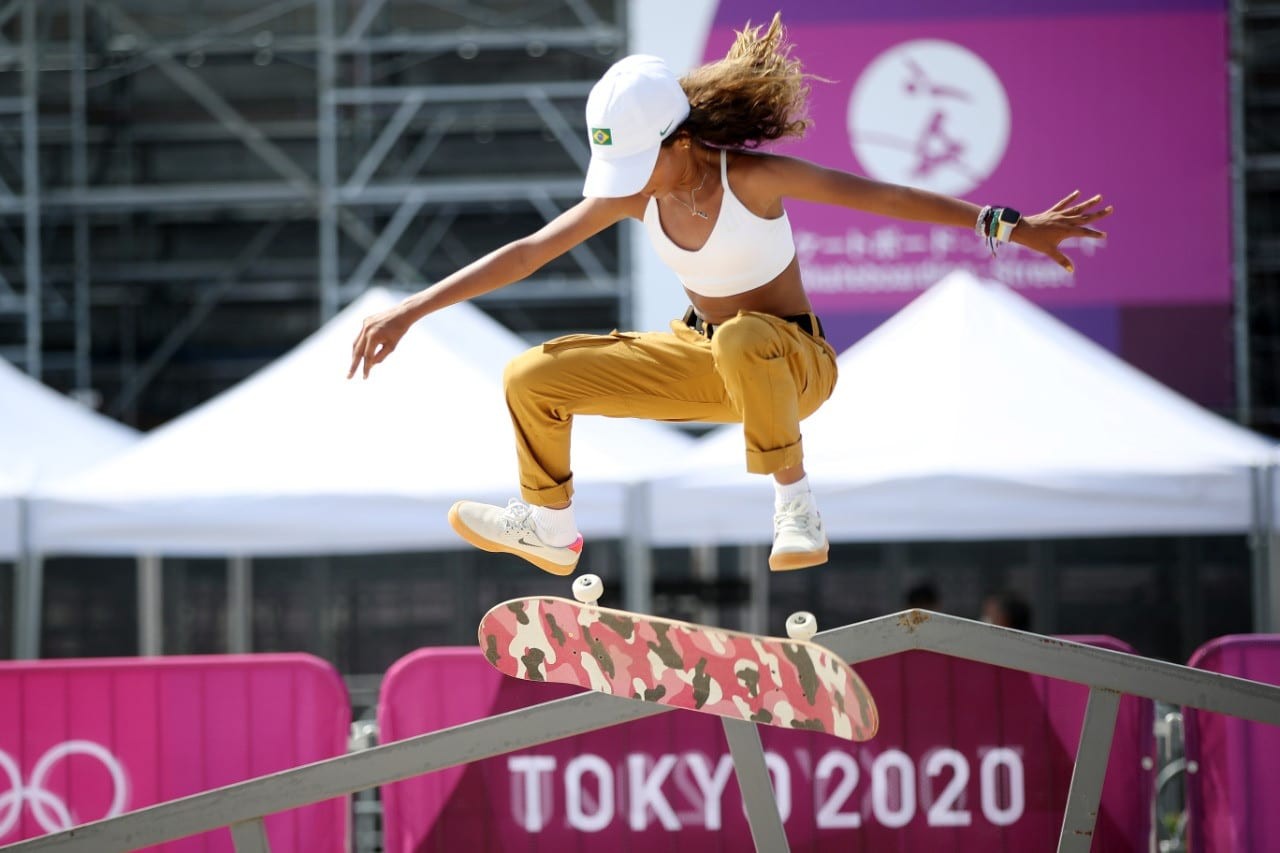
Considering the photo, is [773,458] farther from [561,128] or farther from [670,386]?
[561,128]

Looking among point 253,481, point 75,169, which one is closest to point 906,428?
point 253,481

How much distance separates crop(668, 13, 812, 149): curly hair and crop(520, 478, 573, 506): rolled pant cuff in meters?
0.77

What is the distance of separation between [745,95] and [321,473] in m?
3.75

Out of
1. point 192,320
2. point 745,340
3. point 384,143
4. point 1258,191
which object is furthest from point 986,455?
point 192,320

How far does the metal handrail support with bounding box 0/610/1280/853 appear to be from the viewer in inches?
130

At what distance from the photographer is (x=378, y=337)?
3.10 m

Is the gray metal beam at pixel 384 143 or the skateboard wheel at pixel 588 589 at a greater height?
the gray metal beam at pixel 384 143

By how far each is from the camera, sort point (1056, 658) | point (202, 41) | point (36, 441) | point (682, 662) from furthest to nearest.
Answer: point (202, 41)
point (36, 441)
point (1056, 658)
point (682, 662)

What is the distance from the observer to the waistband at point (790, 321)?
320 cm

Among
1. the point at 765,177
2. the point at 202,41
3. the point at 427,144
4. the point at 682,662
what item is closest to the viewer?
the point at 765,177

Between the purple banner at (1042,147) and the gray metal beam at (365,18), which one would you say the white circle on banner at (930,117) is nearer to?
the purple banner at (1042,147)

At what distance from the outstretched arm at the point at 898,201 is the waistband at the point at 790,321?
0.81 ft

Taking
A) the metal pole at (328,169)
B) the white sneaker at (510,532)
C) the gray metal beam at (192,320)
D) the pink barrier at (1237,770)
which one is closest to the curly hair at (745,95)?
the white sneaker at (510,532)

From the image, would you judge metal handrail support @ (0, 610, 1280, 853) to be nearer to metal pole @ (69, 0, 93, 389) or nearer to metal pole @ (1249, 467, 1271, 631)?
metal pole @ (1249, 467, 1271, 631)
